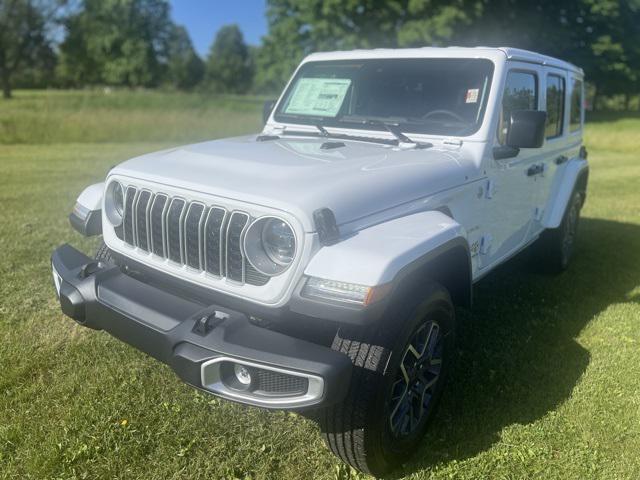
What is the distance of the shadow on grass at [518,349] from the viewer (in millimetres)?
3080

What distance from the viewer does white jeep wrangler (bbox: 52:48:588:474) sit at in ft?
7.47

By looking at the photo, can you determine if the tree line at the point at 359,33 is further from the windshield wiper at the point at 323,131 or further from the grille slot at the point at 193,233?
the grille slot at the point at 193,233

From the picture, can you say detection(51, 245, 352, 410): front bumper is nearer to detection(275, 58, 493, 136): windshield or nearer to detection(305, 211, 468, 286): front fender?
detection(305, 211, 468, 286): front fender

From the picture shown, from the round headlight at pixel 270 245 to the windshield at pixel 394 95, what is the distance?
5.34 feet

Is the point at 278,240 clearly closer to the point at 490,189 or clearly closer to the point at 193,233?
the point at 193,233

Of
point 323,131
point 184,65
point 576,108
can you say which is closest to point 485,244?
point 323,131

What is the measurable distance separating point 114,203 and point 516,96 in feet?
9.13

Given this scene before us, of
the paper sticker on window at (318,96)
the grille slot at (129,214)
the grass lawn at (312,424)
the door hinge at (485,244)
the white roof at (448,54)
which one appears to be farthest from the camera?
the paper sticker on window at (318,96)

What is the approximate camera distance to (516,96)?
3.91 meters

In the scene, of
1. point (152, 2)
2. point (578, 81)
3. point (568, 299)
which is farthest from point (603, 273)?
point (152, 2)

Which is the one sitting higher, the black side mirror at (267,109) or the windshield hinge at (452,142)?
the black side mirror at (267,109)

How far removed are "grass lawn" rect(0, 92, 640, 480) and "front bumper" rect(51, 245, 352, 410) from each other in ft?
2.08

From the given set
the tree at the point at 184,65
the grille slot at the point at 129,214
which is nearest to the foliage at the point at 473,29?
the grille slot at the point at 129,214

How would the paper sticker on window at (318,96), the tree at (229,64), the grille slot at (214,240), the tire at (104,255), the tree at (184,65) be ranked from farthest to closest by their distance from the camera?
the tree at (229,64), the tree at (184,65), the paper sticker on window at (318,96), the tire at (104,255), the grille slot at (214,240)
